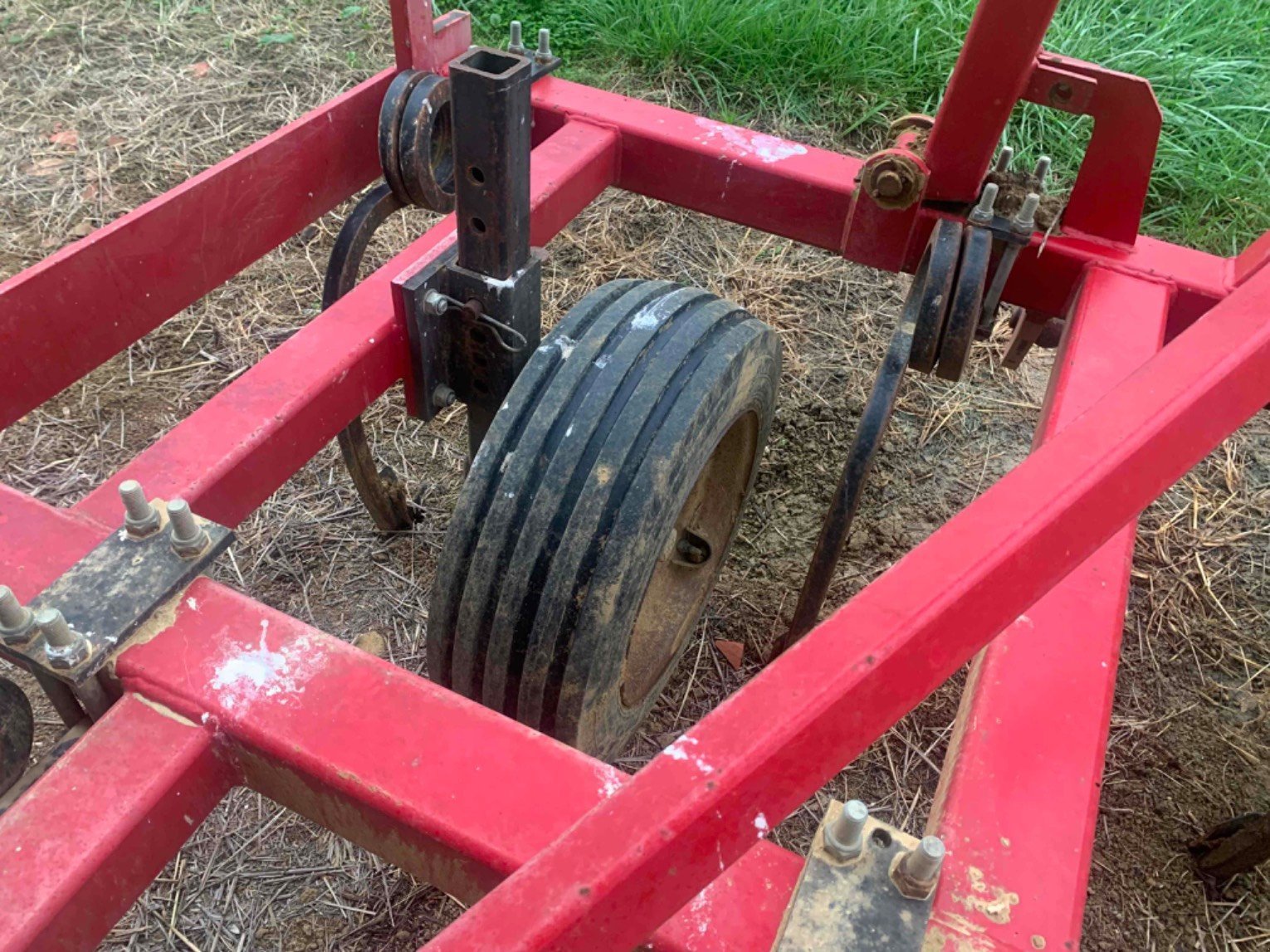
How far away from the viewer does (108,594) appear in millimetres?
1002

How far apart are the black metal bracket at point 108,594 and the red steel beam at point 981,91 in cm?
126

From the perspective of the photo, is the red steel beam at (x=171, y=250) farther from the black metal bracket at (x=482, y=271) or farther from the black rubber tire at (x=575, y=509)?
the black rubber tire at (x=575, y=509)

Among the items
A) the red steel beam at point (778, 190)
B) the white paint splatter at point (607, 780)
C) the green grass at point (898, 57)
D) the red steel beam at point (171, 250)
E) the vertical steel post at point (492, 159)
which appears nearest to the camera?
the white paint splatter at point (607, 780)

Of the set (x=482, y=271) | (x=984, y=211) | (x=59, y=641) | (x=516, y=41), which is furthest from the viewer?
(x=516, y=41)

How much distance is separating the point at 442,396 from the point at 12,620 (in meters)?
0.68

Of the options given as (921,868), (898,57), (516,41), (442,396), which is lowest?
(898,57)

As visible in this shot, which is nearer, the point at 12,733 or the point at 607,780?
the point at 607,780

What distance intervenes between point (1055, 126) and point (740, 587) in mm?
2350

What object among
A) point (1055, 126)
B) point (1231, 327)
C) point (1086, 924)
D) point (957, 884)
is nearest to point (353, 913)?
point (957, 884)

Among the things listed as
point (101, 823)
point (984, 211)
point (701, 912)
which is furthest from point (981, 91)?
point (101, 823)

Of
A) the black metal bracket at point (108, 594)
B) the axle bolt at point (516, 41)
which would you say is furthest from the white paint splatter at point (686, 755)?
the axle bolt at point (516, 41)

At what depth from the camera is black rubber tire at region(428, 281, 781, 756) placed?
1.21 m

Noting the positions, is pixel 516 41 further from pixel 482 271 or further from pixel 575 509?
pixel 575 509

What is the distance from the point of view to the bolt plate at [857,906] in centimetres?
79
